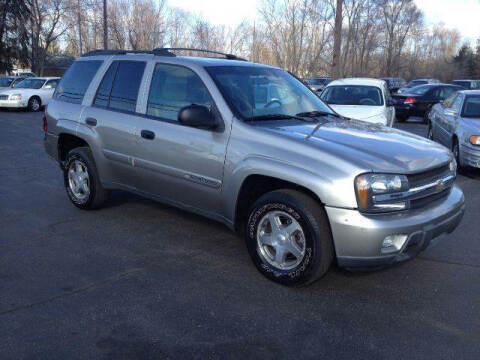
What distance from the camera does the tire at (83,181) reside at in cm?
577

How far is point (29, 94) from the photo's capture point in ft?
68.9

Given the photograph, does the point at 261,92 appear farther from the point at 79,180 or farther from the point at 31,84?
the point at 31,84

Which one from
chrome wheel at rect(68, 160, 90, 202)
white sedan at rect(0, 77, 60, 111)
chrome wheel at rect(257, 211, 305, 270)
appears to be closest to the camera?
chrome wheel at rect(257, 211, 305, 270)

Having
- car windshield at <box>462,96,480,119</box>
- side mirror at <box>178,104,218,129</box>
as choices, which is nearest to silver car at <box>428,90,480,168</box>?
car windshield at <box>462,96,480,119</box>

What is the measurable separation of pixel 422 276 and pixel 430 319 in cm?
79

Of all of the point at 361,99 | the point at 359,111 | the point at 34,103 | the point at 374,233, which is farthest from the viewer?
the point at 34,103

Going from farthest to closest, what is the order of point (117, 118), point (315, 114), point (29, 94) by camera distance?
1. point (29, 94)
2. point (117, 118)
3. point (315, 114)

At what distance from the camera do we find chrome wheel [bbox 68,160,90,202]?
5.93 metres

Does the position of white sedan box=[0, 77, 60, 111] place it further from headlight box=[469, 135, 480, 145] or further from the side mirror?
the side mirror

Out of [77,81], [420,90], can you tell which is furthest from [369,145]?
[420,90]

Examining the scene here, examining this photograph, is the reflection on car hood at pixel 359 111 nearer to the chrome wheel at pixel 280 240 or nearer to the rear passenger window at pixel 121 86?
the rear passenger window at pixel 121 86

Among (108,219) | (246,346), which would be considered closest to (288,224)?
(246,346)

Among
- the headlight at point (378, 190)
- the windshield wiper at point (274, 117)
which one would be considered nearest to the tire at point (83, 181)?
the windshield wiper at point (274, 117)

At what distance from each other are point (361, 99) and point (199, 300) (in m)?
8.71
